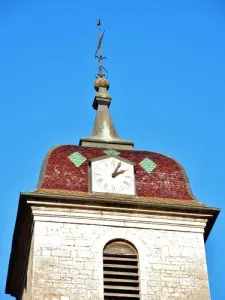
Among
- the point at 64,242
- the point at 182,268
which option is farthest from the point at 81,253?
the point at 182,268

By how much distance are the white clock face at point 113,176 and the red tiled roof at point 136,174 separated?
0.67 ft

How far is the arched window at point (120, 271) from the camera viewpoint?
994 inches

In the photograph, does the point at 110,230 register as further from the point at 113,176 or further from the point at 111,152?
the point at 111,152

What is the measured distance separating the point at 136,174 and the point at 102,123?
3.19 meters

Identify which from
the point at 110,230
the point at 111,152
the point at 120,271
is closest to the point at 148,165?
the point at 111,152

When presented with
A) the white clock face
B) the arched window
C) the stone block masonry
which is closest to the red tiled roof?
the white clock face

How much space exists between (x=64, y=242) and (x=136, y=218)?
6.03 feet

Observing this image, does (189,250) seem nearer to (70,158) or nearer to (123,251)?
(123,251)

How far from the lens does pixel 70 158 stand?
2761 cm

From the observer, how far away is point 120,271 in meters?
25.7

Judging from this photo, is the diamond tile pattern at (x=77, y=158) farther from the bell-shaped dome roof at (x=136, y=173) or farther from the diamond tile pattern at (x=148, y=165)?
the diamond tile pattern at (x=148, y=165)

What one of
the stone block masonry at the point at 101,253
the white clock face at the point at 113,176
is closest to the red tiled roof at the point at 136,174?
the white clock face at the point at 113,176

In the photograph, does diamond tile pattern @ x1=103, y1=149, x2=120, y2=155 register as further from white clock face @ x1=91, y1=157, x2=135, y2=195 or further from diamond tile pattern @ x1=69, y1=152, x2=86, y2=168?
diamond tile pattern @ x1=69, y1=152, x2=86, y2=168

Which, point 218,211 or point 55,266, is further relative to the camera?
point 218,211
